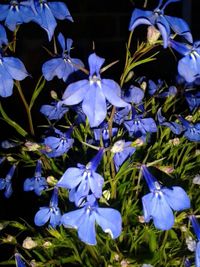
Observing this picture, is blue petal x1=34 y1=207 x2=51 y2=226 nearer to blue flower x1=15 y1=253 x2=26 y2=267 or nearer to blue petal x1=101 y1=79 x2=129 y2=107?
blue flower x1=15 y1=253 x2=26 y2=267

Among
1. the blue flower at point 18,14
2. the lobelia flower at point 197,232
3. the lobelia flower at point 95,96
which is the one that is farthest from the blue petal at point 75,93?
the lobelia flower at point 197,232

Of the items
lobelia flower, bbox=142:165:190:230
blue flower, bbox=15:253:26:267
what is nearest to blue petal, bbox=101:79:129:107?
lobelia flower, bbox=142:165:190:230

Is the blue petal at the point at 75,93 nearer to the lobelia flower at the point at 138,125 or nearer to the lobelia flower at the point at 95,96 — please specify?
the lobelia flower at the point at 95,96

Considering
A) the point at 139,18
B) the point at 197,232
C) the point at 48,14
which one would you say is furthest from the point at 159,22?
the point at 197,232

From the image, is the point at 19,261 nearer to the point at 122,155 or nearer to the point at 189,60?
the point at 122,155

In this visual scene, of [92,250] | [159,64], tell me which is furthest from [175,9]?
[92,250]

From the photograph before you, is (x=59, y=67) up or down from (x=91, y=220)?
up
